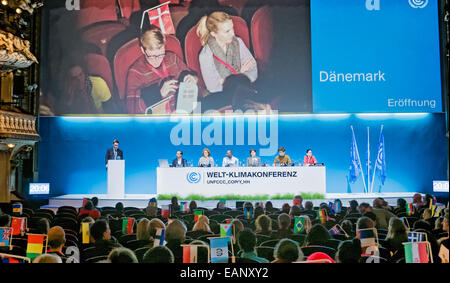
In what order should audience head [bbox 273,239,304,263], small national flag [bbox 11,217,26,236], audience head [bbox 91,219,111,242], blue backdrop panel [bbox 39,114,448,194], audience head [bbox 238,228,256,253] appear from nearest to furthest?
audience head [bbox 273,239,304,263] → audience head [bbox 238,228,256,253] → audience head [bbox 91,219,111,242] → small national flag [bbox 11,217,26,236] → blue backdrop panel [bbox 39,114,448,194]

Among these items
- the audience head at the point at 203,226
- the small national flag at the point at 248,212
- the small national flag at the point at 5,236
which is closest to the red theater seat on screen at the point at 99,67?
the small national flag at the point at 248,212

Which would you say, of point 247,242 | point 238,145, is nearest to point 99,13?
point 238,145

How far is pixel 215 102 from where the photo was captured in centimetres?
1170

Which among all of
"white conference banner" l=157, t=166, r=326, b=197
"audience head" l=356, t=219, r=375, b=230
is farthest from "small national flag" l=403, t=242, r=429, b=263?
"white conference banner" l=157, t=166, r=326, b=197

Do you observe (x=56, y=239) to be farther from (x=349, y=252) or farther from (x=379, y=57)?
(x=379, y=57)

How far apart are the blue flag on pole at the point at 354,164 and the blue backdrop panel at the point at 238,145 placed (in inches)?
5.4

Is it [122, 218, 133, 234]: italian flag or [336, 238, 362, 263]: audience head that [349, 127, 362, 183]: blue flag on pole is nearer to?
[122, 218, 133, 234]: italian flag

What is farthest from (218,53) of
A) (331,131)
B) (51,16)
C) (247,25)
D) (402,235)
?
(402,235)

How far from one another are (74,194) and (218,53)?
17.5ft

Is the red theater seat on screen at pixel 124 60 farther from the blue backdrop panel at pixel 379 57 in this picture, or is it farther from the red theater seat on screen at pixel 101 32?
the blue backdrop panel at pixel 379 57

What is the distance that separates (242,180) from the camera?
9.54m

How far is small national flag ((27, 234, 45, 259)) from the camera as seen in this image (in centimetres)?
369

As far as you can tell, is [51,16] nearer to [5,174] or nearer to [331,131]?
[5,174]

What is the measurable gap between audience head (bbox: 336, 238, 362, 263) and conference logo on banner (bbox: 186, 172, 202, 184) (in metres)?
6.34
